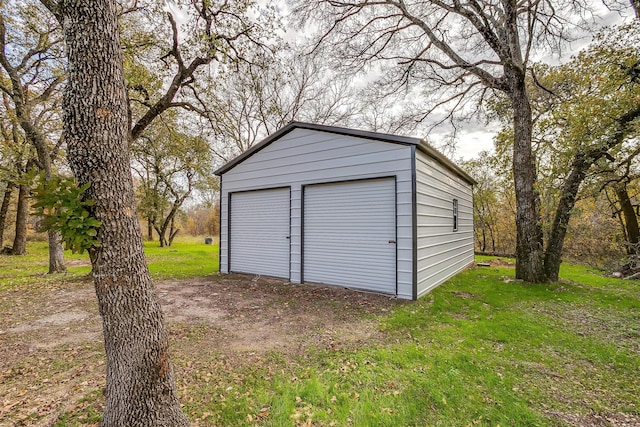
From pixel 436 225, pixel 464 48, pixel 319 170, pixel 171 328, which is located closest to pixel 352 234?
pixel 319 170

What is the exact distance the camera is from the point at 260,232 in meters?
7.50

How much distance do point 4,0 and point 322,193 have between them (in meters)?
8.71

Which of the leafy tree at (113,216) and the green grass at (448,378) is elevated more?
the leafy tree at (113,216)

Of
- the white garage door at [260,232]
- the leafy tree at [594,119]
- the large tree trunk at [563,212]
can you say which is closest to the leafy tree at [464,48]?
the large tree trunk at [563,212]

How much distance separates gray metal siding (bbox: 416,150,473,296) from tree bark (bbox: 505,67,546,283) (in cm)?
157

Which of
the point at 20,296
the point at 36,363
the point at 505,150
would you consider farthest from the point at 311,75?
the point at 36,363

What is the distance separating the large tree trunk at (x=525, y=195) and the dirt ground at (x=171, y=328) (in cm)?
390

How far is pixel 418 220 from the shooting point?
5.34 meters

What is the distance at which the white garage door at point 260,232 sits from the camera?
23.3 feet

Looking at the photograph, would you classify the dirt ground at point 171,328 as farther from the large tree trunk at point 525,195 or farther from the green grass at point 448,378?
the large tree trunk at point 525,195

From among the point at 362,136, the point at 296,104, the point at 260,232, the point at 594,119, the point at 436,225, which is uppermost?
the point at 296,104

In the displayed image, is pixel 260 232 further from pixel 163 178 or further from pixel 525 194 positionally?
pixel 163 178

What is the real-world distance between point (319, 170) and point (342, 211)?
3.59 ft

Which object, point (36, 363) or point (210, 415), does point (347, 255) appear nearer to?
point (210, 415)
